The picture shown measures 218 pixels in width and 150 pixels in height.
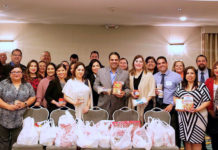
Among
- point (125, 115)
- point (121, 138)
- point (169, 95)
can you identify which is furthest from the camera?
point (169, 95)

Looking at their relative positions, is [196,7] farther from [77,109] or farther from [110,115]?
[77,109]

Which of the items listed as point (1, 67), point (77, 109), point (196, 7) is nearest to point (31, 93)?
point (77, 109)

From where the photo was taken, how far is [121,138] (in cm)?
284

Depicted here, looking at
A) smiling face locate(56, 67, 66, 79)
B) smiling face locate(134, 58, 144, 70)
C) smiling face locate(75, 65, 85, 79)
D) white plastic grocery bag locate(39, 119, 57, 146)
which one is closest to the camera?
white plastic grocery bag locate(39, 119, 57, 146)

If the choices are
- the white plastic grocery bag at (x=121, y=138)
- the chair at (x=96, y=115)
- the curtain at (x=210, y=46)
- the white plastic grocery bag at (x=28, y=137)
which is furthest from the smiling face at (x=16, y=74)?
the curtain at (x=210, y=46)

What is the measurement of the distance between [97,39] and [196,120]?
481 centimetres

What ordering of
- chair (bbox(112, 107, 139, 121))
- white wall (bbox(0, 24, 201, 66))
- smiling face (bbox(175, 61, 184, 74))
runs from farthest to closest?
white wall (bbox(0, 24, 201, 66)) < smiling face (bbox(175, 61, 184, 74)) < chair (bbox(112, 107, 139, 121))

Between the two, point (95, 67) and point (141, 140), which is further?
point (95, 67)

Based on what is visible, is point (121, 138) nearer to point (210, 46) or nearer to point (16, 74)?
point (16, 74)

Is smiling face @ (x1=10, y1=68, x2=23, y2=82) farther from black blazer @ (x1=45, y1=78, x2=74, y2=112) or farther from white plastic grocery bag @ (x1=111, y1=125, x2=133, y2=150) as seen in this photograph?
white plastic grocery bag @ (x1=111, y1=125, x2=133, y2=150)

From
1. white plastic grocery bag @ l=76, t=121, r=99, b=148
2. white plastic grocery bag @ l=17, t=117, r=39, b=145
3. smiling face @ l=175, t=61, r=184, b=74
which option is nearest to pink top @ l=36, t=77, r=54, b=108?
white plastic grocery bag @ l=17, t=117, r=39, b=145

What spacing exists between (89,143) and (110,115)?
1358 mm

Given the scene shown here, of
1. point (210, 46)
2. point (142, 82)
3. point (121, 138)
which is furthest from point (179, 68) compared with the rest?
point (210, 46)

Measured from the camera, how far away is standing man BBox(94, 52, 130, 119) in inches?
164
